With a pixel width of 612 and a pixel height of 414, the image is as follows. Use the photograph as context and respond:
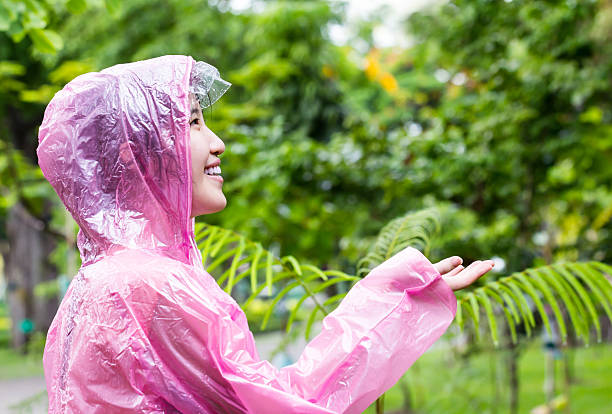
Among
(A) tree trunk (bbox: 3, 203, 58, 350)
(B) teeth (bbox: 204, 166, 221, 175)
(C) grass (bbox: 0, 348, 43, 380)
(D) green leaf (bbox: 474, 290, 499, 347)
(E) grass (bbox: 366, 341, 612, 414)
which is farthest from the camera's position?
(A) tree trunk (bbox: 3, 203, 58, 350)

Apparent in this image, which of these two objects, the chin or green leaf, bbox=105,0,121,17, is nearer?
the chin

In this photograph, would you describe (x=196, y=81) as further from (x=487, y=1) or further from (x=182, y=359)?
(x=487, y=1)

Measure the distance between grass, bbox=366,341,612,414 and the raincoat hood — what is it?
353cm

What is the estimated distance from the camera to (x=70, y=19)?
1027 centimetres

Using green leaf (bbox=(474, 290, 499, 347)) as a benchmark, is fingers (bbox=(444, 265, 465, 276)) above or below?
above

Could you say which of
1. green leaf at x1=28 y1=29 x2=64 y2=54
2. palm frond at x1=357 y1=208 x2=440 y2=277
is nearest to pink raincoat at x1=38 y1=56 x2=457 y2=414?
palm frond at x1=357 y1=208 x2=440 y2=277

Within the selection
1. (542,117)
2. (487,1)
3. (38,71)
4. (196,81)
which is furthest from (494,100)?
(38,71)

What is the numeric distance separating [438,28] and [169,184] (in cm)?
411

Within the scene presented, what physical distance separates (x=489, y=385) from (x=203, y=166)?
633cm

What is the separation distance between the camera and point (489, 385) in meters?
6.93

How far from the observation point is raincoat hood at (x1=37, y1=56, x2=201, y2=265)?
1220 mm

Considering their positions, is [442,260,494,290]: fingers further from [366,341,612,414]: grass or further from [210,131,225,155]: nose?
[366,341,612,414]: grass

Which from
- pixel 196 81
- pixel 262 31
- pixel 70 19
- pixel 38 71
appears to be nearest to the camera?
pixel 196 81

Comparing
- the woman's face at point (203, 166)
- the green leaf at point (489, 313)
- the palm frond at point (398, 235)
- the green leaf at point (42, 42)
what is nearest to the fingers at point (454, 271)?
the green leaf at point (489, 313)
